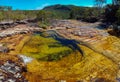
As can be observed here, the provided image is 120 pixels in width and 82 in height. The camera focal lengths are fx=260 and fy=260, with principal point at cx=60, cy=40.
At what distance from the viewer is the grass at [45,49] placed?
2090cm

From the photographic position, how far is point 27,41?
82.5ft

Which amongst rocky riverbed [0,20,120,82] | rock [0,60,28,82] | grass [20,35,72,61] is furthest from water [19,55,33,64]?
rock [0,60,28,82]

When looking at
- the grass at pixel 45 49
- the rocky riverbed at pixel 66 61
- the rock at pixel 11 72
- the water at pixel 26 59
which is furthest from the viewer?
the grass at pixel 45 49

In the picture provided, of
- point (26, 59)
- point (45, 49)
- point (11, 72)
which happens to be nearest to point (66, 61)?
point (26, 59)

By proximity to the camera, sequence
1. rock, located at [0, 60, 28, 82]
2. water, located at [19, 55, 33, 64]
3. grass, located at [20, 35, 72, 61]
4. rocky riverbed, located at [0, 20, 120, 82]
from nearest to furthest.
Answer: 1. rock, located at [0, 60, 28, 82]
2. rocky riverbed, located at [0, 20, 120, 82]
3. water, located at [19, 55, 33, 64]
4. grass, located at [20, 35, 72, 61]

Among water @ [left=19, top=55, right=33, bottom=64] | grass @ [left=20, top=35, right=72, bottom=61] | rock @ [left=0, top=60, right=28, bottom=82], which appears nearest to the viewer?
rock @ [left=0, top=60, right=28, bottom=82]

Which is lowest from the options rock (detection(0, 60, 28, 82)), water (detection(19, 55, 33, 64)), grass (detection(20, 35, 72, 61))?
rock (detection(0, 60, 28, 82))

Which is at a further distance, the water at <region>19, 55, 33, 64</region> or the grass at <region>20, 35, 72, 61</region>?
the grass at <region>20, 35, 72, 61</region>

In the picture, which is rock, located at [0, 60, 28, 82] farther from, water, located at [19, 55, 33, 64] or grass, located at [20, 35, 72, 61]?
grass, located at [20, 35, 72, 61]

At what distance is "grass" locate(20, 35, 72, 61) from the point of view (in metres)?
20.9

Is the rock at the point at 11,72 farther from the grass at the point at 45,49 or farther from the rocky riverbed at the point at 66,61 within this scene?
the grass at the point at 45,49

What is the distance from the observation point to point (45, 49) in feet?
74.5

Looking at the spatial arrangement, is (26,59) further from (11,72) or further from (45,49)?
(45,49)

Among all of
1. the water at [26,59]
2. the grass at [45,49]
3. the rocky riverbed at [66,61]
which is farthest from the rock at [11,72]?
the grass at [45,49]
